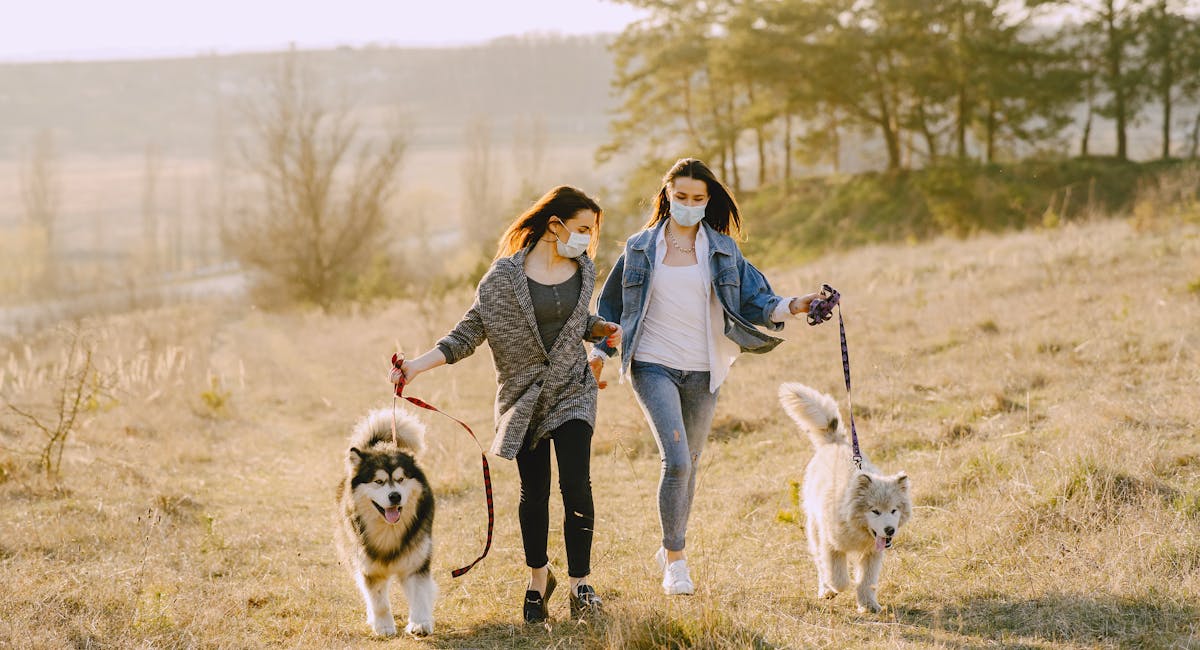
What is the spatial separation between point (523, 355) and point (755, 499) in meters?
2.91

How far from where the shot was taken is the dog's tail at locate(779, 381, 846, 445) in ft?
17.0

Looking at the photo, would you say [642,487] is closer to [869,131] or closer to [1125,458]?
[1125,458]

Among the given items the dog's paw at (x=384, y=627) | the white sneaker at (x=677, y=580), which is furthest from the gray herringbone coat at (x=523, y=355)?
the dog's paw at (x=384, y=627)

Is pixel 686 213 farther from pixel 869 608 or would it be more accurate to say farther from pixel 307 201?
pixel 307 201

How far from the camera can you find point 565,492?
4.60 metres

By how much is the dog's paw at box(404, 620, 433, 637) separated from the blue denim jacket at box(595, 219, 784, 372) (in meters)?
1.63

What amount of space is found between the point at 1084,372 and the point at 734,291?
5.02 meters

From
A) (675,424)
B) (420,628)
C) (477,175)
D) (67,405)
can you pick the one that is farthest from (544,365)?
(477,175)

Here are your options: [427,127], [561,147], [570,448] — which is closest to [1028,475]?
[570,448]

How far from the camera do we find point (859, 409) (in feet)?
28.0

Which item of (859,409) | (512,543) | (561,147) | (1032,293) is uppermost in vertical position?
(561,147)

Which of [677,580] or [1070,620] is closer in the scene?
[1070,620]

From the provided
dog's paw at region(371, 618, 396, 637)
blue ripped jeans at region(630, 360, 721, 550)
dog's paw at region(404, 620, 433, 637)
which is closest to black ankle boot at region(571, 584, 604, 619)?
blue ripped jeans at region(630, 360, 721, 550)

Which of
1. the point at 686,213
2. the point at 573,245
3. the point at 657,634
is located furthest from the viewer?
the point at 686,213
